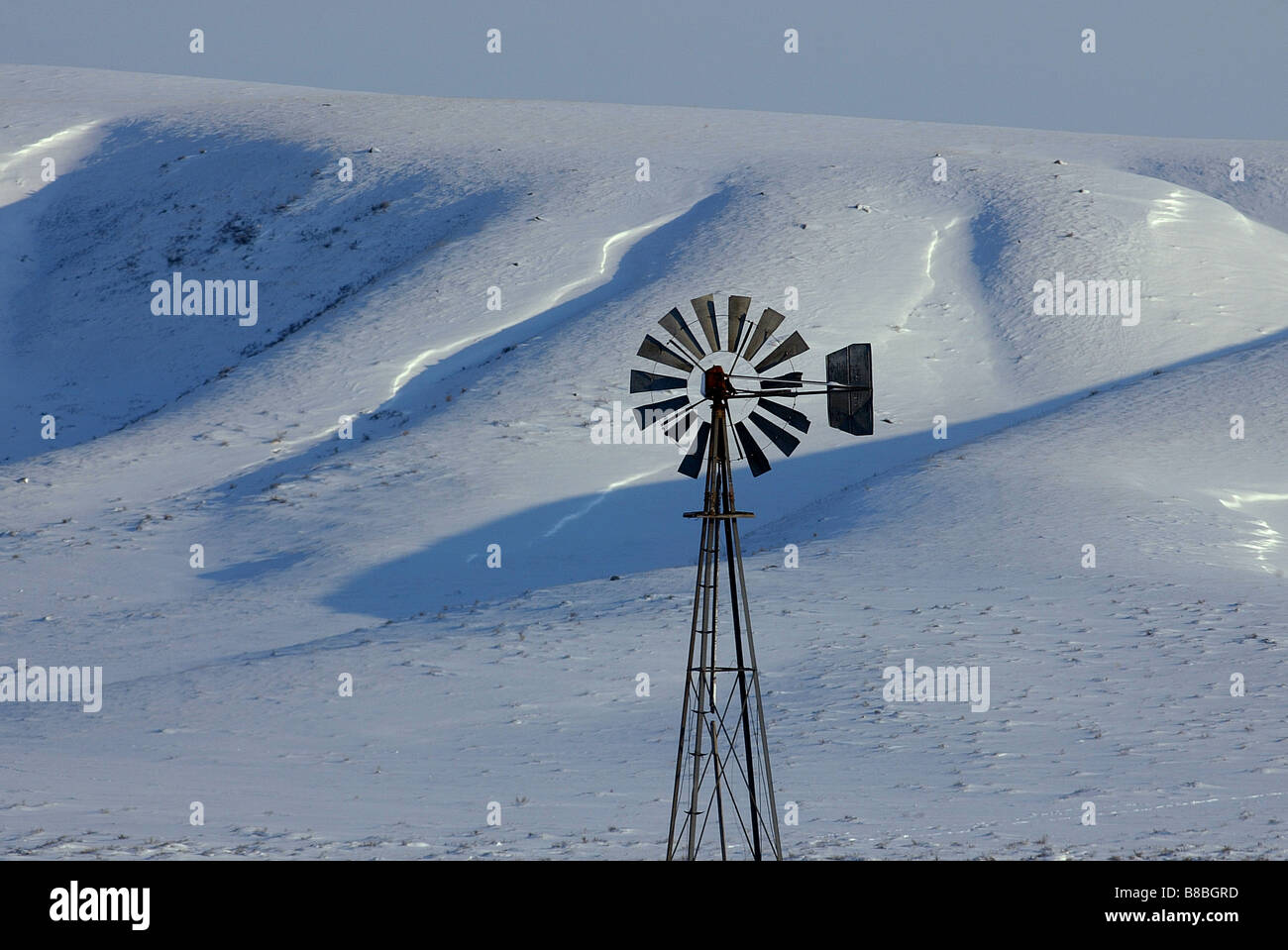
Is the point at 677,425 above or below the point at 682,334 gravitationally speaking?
below

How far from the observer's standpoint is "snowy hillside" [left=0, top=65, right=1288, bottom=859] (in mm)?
16891

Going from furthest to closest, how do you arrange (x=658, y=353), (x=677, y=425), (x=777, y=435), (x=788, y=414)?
(x=788, y=414) < (x=777, y=435) < (x=658, y=353) < (x=677, y=425)

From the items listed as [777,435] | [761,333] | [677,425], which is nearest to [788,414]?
[777,435]

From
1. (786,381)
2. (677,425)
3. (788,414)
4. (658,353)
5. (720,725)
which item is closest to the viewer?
(677,425)

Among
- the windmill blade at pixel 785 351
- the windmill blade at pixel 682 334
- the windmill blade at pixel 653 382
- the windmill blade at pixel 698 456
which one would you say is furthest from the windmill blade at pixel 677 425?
the windmill blade at pixel 785 351

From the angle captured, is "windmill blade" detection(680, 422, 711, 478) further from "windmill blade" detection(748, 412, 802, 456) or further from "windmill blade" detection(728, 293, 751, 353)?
"windmill blade" detection(728, 293, 751, 353)

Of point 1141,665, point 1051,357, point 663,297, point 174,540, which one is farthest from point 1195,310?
point 174,540

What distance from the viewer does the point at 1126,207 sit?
1821 inches

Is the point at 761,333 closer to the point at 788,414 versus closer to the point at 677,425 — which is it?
the point at 788,414

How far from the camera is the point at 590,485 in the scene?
3228cm

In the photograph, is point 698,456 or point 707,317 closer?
point 707,317

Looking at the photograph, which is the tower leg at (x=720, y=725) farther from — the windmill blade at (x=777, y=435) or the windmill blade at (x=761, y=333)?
the windmill blade at (x=761, y=333)

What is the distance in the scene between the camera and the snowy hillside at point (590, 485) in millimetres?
16891
